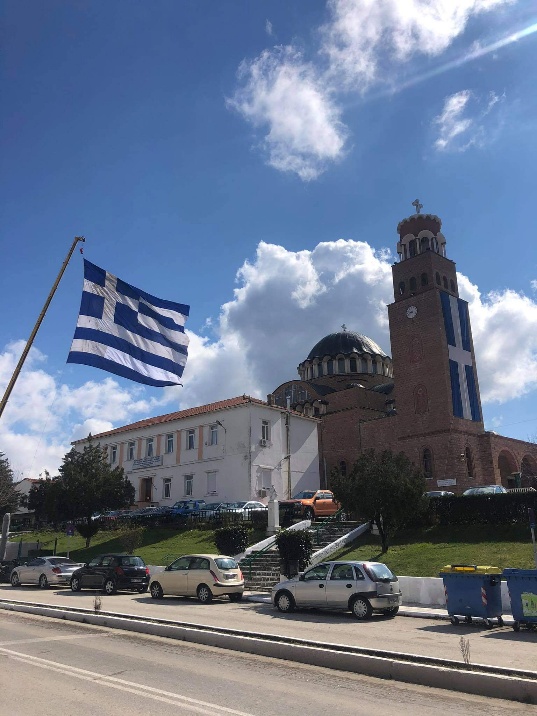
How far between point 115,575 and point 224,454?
815 inches

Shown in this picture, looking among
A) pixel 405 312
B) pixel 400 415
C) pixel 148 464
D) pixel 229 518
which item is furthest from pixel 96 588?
pixel 405 312

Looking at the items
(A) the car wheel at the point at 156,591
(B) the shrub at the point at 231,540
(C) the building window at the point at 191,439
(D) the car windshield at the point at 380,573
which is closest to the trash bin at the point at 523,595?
(D) the car windshield at the point at 380,573

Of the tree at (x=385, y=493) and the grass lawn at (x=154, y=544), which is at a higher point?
the tree at (x=385, y=493)

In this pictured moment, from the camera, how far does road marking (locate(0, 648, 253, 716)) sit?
658 centimetres

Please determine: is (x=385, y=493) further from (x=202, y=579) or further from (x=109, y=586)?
(x=109, y=586)

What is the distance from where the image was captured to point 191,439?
43938 millimetres

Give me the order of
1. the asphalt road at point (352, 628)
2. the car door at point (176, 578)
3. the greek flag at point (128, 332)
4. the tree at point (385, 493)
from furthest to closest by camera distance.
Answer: the tree at point (385, 493), the car door at point (176, 578), the greek flag at point (128, 332), the asphalt road at point (352, 628)

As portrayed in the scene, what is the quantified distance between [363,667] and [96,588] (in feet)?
49.5

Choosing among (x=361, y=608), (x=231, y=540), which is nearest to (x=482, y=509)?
(x=231, y=540)

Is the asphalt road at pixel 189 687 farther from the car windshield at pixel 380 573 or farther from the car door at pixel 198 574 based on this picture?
the car door at pixel 198 574

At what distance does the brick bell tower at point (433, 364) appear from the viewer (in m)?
49.0

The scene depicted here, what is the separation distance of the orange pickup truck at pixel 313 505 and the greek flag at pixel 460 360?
2097 centimetres

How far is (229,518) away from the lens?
31844 millimetres

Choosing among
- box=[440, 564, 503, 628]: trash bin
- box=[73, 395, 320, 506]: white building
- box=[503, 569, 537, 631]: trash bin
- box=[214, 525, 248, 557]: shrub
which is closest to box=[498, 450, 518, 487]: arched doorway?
box=[73, 395, 320, 506]: white building
